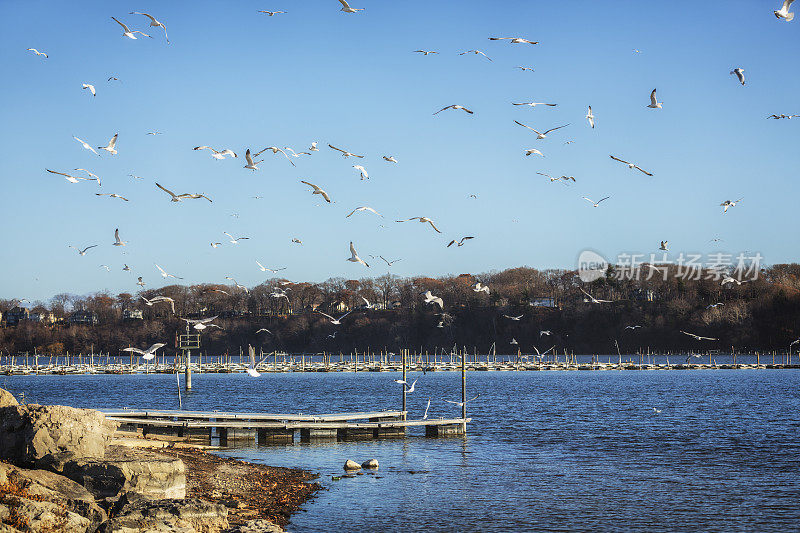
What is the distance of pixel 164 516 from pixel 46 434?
4.81 meters

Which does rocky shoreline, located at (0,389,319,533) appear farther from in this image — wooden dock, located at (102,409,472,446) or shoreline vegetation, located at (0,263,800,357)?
shoreline vegetation, located at (0,263,800,357)

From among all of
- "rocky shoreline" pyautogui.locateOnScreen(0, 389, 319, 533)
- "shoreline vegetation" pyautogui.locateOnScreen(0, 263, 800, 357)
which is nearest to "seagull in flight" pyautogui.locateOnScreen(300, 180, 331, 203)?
"rocky shoreline" pyautogui.locateOnScreen(0, 389, 319, 533)

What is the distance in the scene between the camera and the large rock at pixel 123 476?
55.5 ft

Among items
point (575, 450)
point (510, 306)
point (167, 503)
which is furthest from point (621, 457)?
point (510, 306)

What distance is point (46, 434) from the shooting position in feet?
57.4

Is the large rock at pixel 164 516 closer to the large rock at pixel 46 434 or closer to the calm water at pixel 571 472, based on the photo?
the large rock at pixel 46 434

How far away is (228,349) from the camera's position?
182 metres

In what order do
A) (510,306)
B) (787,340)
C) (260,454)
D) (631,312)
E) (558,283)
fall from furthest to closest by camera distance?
(558,283)
(510,306)
(631,312)
(787,340)
(260,454)

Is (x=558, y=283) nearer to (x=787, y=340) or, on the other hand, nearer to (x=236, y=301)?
(x=787, y=340)

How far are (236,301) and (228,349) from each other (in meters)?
15.7

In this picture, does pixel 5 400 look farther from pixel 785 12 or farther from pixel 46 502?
pixel 785 12

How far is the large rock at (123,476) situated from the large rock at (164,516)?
53.4 inches

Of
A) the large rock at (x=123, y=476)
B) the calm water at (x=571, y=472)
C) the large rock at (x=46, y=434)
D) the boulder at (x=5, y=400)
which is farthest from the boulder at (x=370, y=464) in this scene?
the boulder at (x=5, y=400)

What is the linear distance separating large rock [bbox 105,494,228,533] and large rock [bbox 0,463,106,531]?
49 cm
